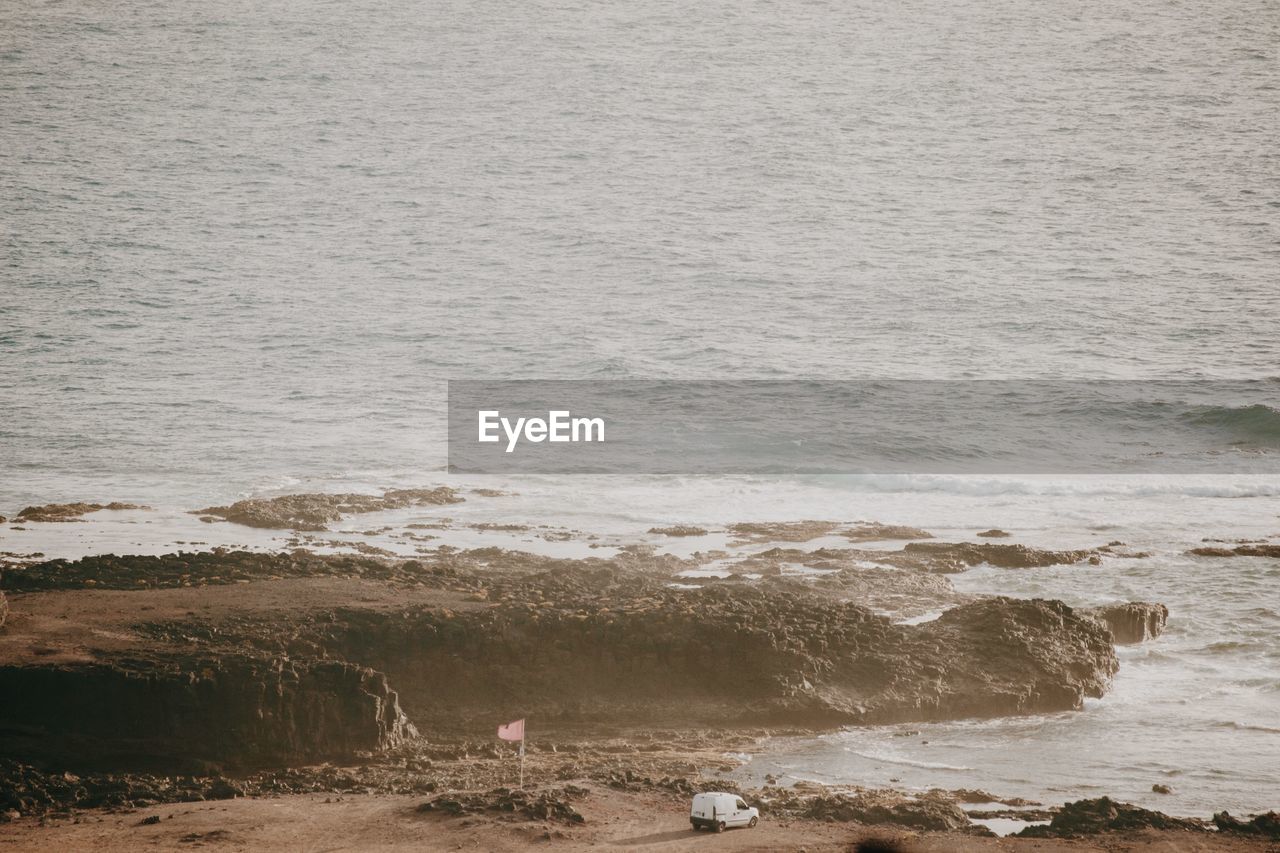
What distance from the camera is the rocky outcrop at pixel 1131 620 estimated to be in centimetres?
3120

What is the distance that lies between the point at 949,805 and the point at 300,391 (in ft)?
156

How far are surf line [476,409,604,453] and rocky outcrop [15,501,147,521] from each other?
17.2 m

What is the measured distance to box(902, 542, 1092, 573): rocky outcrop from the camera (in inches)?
1459

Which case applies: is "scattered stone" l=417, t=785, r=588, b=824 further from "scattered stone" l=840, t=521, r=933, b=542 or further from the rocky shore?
"scattered stone" l=840, t=521, r=933, b=542

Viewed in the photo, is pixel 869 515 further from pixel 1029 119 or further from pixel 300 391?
pixel 1029 119

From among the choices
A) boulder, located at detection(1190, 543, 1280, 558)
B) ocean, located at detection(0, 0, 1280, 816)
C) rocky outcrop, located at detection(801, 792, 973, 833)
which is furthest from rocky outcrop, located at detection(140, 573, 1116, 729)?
boulder, located at detection(1190, 543, 1280, 558)

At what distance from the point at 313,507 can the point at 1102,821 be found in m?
27.8

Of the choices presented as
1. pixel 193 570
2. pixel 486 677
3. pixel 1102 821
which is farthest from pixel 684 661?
pixel 193 570

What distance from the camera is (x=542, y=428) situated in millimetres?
59156

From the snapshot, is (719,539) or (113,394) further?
(113,394)

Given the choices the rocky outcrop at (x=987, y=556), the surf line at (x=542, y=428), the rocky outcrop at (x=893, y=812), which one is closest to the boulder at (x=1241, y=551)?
the rocky outcrop at (x=987, y=556)

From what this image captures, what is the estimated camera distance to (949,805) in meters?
21.3

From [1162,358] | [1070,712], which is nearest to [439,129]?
[1162,358]

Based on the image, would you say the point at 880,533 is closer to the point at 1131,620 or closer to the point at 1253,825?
the point at 1131,620
